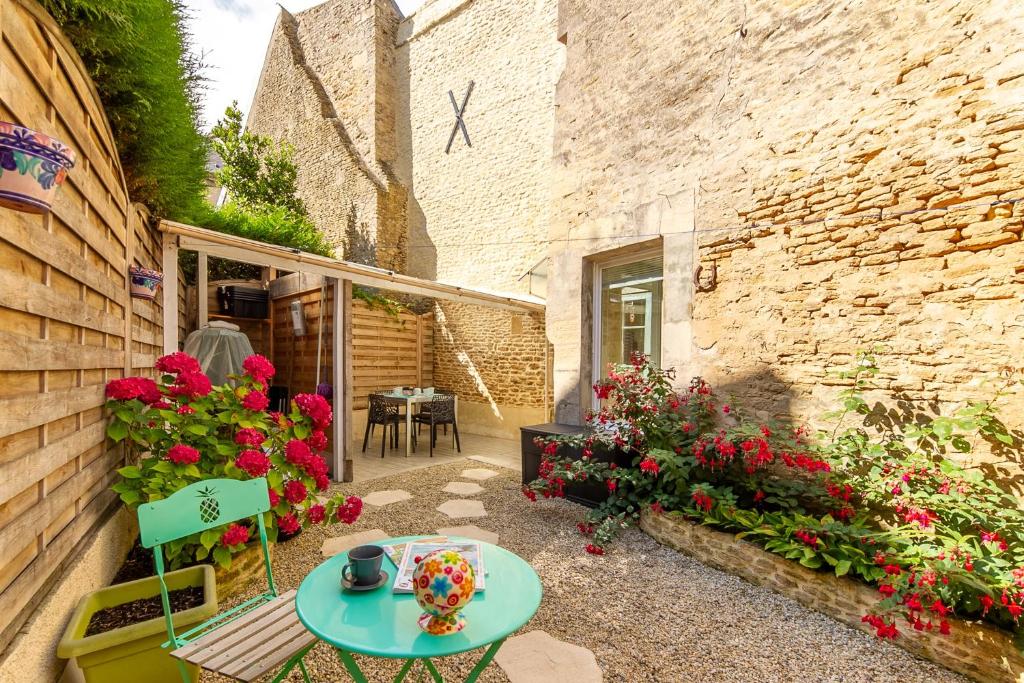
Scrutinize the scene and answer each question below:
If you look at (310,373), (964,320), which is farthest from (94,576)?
(964,320)

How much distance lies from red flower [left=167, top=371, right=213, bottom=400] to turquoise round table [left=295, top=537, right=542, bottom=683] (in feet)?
4.72

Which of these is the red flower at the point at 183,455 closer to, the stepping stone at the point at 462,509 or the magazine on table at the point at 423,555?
the magazine on table at the point at 423,555

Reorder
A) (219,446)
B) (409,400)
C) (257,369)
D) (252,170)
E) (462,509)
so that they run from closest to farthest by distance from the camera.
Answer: (219,446)
(257,369)
(462,509)
(409,400)
(252,170)

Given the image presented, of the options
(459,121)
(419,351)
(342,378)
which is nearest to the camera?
(342,378)

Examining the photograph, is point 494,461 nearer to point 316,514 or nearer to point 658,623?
point 316,514

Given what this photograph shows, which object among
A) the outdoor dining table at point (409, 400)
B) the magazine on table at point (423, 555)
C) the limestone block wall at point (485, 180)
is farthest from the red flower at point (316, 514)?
the limestone block wall at point (485, 180)

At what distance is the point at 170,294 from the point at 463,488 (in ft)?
10.3

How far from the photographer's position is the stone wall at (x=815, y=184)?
2.55m

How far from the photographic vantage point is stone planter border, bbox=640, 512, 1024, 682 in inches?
73.6

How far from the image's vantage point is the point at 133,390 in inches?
90.0

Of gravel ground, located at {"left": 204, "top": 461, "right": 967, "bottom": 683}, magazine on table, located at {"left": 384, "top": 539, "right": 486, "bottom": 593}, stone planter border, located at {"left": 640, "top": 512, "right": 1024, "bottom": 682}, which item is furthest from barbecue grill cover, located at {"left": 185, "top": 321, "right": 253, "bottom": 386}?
stone planter border, located at {"left": 640, "top": 512, "right": 1024, "bottom": 682}

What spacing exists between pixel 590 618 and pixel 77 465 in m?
2.44

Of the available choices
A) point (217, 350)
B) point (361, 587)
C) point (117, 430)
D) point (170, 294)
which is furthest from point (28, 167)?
point (217, 350)

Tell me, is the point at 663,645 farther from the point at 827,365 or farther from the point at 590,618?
the point at 827,365
